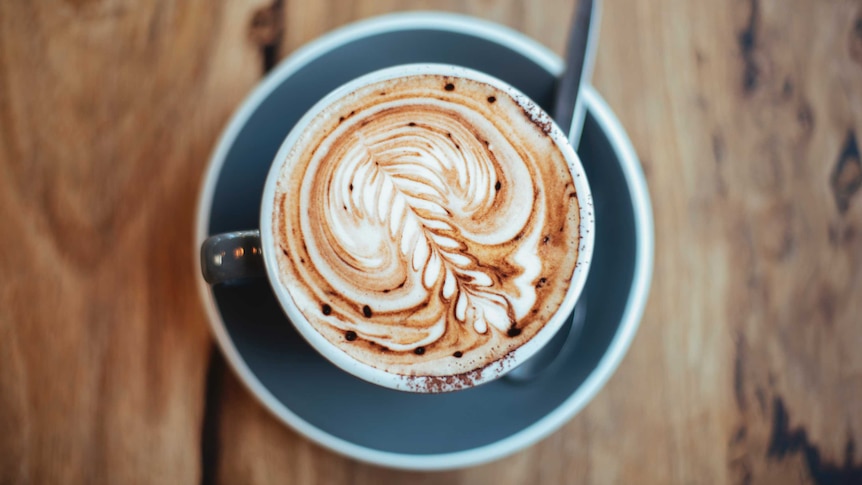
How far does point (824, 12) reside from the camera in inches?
43.1

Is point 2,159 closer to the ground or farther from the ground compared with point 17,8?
closer to the ground

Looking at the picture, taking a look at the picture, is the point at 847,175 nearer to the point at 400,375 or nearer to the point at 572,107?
the point at 572,107

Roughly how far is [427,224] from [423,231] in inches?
0.4

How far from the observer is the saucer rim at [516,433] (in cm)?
85

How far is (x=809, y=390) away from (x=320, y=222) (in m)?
0.91

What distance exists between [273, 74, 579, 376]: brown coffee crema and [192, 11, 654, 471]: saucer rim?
0.62 ft

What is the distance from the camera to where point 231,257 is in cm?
71

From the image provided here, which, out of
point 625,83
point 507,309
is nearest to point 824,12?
point 625,83

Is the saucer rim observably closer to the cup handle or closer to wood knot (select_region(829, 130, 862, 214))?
the cup handle

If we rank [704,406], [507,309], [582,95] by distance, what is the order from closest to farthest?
[507,309] < [582,95] < [704,406]

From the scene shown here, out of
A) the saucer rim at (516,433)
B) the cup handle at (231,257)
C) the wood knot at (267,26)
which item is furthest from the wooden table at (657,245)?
the cup handle at (231,257)

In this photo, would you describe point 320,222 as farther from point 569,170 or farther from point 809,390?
point 809,390

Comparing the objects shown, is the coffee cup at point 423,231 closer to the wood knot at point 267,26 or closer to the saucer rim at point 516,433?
the saucer rim at point 516,433

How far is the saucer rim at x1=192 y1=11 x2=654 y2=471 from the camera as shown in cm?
85
